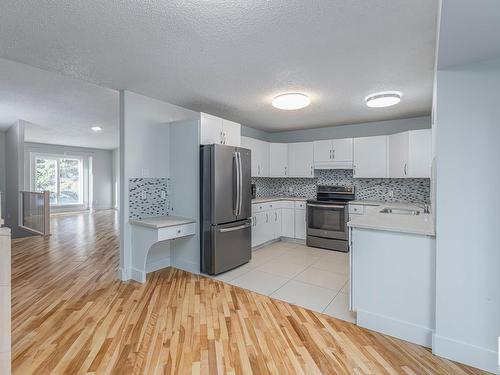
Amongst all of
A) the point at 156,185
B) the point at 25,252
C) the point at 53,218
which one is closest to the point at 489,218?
the point at 156,185

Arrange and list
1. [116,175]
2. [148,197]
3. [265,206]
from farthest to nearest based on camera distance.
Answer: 1. [116,175]
2. [265,206]
3. [148,197]

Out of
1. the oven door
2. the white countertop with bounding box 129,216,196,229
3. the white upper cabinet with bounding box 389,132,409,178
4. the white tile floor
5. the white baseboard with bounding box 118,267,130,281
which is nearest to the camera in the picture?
the white tile floor

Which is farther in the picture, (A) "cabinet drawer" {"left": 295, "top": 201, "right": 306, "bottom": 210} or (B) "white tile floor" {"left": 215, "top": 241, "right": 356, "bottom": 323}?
(A) "cabinet drawer" {"left": 295, "top": 201, "right": 306, "bottom": 210}

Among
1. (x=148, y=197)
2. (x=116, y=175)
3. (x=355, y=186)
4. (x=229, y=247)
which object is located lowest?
(x=229, y=247)

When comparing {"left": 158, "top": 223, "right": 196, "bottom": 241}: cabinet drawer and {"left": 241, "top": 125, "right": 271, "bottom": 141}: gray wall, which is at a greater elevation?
{"left": 241, "top": 125, "right": 271, "bottom": 141}: gray wall

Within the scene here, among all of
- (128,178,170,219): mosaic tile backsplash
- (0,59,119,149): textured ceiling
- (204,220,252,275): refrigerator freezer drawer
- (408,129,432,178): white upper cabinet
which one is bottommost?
(204,220,252,275): refrigerator freezer drawer

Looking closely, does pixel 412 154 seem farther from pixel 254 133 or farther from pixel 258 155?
pixel 254 133

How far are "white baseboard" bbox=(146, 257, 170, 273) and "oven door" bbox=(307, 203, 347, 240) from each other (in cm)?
258

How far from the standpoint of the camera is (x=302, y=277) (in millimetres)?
3480

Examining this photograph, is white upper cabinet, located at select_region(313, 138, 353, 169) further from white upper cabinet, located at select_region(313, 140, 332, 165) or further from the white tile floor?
the white tile floor

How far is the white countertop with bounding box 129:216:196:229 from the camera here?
3178mm

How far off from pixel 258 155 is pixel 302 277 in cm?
263

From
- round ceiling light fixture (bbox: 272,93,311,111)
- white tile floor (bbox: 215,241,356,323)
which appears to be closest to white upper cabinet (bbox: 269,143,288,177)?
white tile floor (bbox: 215,241,356,323)

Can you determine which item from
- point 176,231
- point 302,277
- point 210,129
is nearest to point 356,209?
point 302,277
